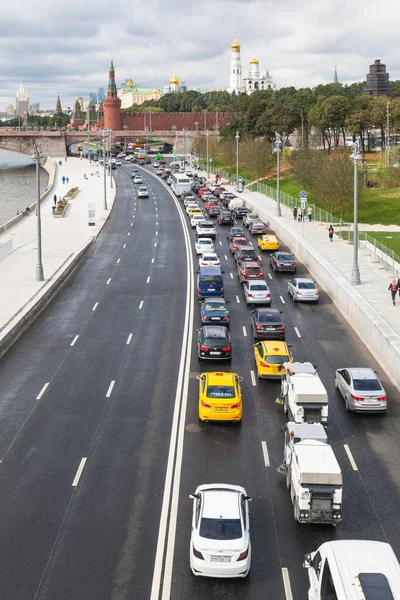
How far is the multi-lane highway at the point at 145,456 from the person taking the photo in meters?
14.2

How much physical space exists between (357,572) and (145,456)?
929cm

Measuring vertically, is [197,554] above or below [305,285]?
below

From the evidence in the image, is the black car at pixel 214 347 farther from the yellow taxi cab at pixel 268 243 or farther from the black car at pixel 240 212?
the black car at pixel 240 212

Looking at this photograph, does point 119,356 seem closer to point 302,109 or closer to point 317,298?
point 317,298

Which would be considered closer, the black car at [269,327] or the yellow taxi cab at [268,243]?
the black car at [269,327]

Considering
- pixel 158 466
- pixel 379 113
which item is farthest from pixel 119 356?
pixel 379 113

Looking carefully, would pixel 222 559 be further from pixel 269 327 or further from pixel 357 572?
pixel 269 327

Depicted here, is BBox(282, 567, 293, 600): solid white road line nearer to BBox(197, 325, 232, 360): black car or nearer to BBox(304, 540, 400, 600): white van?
BBox(304, 540, 400, 600): white van

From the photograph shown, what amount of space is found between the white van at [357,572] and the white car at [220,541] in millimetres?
1728

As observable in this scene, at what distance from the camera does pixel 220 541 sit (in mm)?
13617

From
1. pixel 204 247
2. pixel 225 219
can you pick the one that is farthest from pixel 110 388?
pixel 225 219

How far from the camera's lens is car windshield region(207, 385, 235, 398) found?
848 inches

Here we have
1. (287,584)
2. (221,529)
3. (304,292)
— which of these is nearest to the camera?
(287,584)

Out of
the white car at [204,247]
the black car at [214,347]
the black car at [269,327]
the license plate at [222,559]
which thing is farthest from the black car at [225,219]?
the license plate at [222,559]
